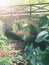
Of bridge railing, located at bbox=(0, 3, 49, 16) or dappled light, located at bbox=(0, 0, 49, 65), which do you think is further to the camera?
bridge railing, located at bbox=(0, 3, 49, 16)

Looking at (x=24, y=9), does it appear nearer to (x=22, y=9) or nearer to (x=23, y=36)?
(x=22, y=9)

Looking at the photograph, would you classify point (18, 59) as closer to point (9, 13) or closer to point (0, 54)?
point (0, 54)

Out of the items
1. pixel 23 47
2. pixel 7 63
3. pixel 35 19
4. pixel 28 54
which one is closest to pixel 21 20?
pixel 35 19

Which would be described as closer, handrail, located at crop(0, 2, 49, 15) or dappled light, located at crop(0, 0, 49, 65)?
dappled light, located at crop(0, 0, 49, 65)

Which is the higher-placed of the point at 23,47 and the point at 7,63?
the point at 7,63

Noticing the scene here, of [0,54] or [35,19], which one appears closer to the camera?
[0,54]

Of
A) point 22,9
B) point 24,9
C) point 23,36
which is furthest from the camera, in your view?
point 24,9

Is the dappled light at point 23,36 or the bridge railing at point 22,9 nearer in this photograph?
the dappled light at point 23,36

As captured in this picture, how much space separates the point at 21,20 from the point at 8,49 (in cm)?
279

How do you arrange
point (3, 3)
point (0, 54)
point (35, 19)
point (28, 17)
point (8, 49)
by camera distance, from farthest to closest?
1. point (3, 3)
2. point (28, 17)
3. point (35, 19)
4. point (8, 49)
5. point (0, 54)

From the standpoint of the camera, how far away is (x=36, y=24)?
9930 mm

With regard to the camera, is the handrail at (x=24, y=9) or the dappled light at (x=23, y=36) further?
the handrail at (x=24, y=9)

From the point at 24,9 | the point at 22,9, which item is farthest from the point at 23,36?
the point at 24,9

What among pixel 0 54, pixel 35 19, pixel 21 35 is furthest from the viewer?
pixel 35 19
